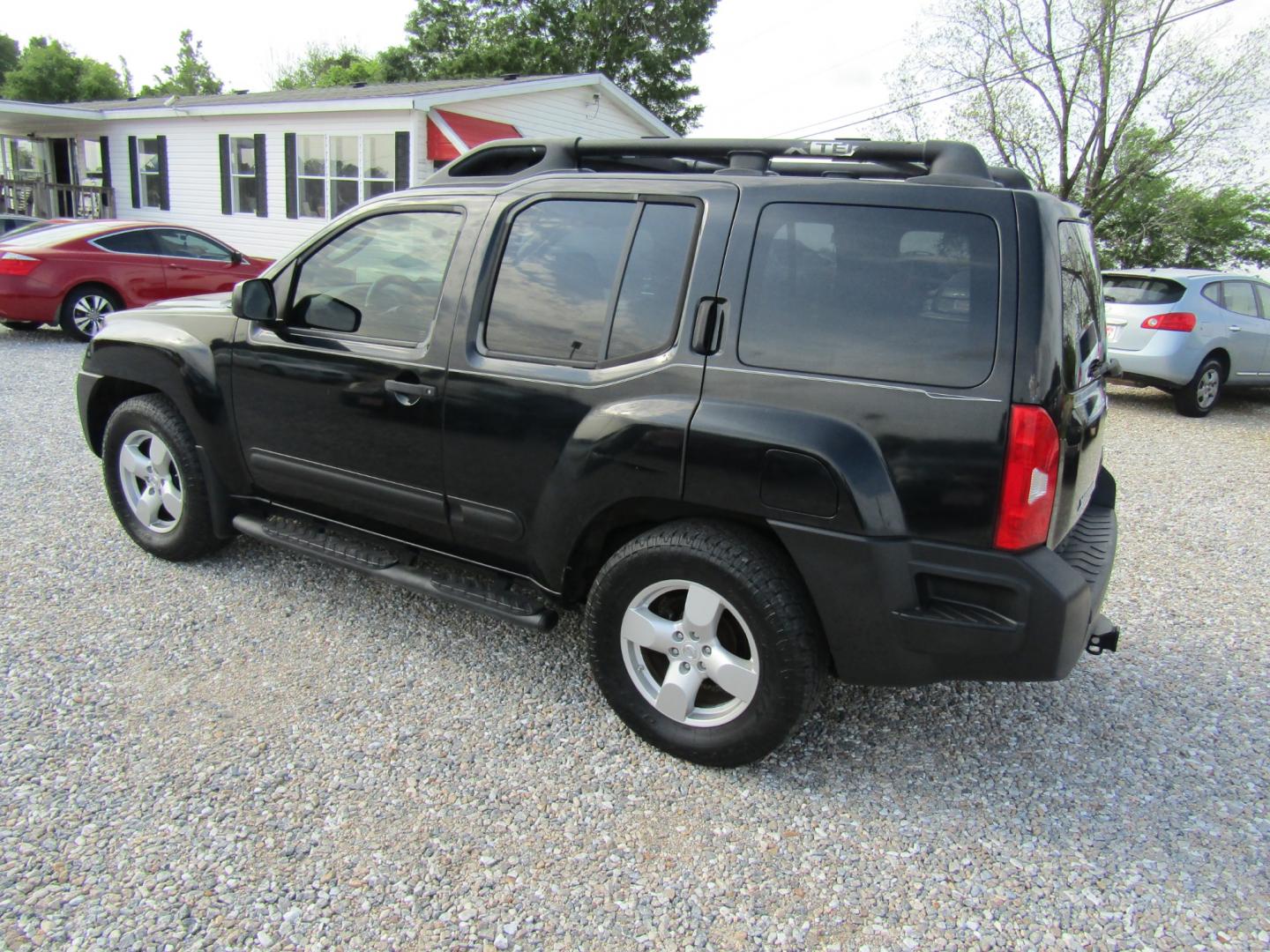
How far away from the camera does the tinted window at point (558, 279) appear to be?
9.30ft

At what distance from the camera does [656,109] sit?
35.9 meters

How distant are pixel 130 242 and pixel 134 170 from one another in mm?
11919

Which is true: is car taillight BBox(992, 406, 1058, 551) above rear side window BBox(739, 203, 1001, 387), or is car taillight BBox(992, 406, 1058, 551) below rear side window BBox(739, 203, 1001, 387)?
below

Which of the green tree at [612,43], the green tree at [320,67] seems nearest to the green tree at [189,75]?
the green tree at [320,67]

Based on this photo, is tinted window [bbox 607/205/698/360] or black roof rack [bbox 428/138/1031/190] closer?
black roof rack [bbox 428/138/1031/190]

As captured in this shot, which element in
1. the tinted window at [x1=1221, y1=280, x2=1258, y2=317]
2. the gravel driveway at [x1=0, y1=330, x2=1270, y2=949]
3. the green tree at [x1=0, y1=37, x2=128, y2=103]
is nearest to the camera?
the gravel driveway at [x1=0, y1=330, x2=1270, y2=949]

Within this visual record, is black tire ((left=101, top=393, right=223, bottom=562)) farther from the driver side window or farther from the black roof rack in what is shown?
the black roof rack

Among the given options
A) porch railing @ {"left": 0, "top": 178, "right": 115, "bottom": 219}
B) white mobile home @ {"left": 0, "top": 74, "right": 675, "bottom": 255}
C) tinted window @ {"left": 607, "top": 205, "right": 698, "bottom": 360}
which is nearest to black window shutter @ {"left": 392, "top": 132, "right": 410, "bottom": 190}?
white mobile home @ {"left": 0, "top": 74, "right": 675, "bottom": 255}

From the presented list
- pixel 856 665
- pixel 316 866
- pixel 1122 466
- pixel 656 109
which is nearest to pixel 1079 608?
pixel 856 665

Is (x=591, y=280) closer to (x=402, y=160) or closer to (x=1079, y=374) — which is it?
(x=1079, y=374)

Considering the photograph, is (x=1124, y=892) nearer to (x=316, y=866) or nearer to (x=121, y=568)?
(x=316, y=866)

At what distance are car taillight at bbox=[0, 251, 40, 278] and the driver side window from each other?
860cm

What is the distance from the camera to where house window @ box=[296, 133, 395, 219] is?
16.3 metres

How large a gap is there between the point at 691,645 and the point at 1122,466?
18.9ft
